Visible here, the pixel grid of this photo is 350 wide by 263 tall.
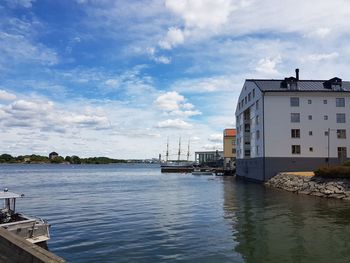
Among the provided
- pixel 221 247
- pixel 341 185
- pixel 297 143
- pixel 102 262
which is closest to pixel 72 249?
pixel 102 262

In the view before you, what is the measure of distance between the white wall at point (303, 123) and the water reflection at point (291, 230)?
24.6 m

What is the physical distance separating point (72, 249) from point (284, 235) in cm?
1190

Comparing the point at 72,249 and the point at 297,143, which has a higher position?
the point at 297,143

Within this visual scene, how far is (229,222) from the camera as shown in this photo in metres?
25.9

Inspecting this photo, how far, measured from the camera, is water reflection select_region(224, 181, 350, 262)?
17.2 m

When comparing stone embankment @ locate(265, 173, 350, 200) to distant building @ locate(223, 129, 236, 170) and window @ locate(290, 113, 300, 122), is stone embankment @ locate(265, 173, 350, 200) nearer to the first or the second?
window @ locate(290, 113, 300, 122)

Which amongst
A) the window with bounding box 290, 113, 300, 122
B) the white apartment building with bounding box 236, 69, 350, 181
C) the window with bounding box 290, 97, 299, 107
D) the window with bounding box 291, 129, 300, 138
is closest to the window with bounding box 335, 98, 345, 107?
the white apartment building with bounding box 236, 69, 350, 181

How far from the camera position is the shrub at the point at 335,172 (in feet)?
142

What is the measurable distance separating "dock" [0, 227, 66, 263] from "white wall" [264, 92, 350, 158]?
177ft

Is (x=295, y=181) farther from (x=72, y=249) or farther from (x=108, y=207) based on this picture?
(x=72, y=249)

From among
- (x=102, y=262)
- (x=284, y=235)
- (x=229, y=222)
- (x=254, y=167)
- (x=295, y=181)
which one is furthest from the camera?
(x=254, y=167)

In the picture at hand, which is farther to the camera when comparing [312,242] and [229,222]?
[229,222]

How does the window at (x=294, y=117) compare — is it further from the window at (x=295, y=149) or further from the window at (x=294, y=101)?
the window at (x=295, y=149)

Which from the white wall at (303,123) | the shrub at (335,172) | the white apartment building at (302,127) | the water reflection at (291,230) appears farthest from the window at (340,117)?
the water reflection at (291,230)
